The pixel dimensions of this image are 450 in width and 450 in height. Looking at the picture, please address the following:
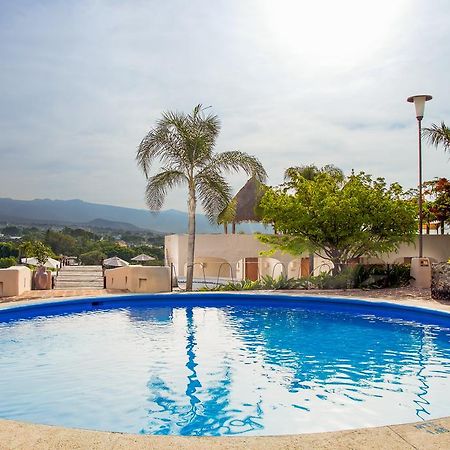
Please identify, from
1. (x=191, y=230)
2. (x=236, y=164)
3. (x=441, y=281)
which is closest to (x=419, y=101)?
(x=441, y=281)

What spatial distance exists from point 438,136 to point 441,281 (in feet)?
29.0

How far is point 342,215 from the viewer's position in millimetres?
15492

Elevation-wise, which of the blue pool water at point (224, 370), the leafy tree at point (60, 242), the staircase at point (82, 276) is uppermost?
the leafy tree at point (60, 242)

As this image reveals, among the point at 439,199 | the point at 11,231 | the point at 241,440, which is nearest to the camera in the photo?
the point at 241,440

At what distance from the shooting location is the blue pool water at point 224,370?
5.23 meters

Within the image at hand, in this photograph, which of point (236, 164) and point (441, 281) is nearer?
point (441, 281)

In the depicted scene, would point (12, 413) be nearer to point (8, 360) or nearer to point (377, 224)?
point (8, 360)

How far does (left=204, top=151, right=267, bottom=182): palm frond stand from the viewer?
56.5 ft

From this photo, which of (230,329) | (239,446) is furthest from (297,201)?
(239,446)

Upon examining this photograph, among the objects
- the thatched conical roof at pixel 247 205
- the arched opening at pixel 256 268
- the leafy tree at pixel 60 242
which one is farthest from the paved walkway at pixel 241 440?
the leafy tree at pixel 60 242

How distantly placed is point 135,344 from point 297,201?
29.3 feet

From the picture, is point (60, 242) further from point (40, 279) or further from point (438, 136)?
point (438, 136)

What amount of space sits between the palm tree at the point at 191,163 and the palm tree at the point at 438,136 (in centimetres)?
689

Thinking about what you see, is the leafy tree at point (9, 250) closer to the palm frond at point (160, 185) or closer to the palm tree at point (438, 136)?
the palm frond at point (160, 185)
